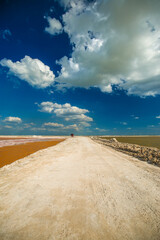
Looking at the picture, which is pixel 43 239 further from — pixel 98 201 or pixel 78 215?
pixel 98 201

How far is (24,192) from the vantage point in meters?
3.86

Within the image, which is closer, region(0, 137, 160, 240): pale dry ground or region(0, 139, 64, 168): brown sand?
region(0, 137, 160, 240): pale dry ground

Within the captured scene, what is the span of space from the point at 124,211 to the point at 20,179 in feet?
15.0

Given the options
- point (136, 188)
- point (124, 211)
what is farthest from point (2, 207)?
point (136, 188)

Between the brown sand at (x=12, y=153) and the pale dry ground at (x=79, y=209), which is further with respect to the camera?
the brown sand at (x=12, y=153)

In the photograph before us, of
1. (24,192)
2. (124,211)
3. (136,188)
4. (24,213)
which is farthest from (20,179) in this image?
(136,188)

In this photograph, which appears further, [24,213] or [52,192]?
[52,192]

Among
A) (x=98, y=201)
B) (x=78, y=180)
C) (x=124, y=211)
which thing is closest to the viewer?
(x=124, y=211)

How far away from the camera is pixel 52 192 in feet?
12.7

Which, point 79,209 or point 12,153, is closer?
point 79,209

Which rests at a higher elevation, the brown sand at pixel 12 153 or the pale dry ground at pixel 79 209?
the pale dry ground at pixel 79 209

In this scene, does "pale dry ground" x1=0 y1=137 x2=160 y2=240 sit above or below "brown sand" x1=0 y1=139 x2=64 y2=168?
above

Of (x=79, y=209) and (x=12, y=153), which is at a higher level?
(x=79, y=209)

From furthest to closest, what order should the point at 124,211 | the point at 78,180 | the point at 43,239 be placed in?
the point at 78,180 → the point at 124,211 → the point at 43,239
